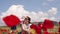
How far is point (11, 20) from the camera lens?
1.36m

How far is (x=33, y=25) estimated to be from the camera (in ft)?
4.67

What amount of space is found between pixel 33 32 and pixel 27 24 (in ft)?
0.27

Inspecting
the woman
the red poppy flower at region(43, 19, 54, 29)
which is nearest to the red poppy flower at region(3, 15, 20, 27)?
the woman

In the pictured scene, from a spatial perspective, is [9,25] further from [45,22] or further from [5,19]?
[45,22]

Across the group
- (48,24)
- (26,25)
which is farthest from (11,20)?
(48,24)

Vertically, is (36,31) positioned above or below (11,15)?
below

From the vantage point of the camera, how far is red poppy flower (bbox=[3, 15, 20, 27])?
1361mm

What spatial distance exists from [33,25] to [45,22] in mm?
100

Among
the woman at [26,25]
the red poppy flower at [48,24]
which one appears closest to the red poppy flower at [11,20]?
the woman at [26,25]

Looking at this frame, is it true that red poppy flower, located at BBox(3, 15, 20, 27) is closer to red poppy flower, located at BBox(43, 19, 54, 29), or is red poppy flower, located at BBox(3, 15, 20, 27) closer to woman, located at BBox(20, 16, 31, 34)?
woman, located at BBox(20, 16, 31, 34)

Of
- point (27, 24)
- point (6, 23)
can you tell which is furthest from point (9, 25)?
point (27, 24)

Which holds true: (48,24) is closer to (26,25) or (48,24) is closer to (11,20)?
(26,25)

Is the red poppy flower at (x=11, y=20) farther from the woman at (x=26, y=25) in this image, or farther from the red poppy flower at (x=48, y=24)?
the red poppy flower at (x=48, y=24)

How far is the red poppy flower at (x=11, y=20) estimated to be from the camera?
1361mm
